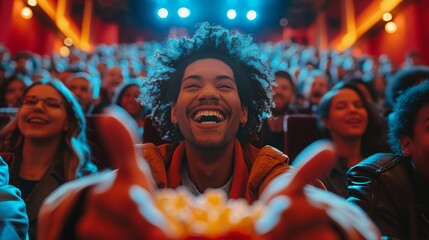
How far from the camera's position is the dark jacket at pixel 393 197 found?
1057 millimetres

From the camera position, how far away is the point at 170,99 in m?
1.24

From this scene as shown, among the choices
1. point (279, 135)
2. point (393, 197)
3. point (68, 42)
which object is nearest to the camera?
point (393, 197)

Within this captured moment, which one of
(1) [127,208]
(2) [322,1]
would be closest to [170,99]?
(1) [127,208]

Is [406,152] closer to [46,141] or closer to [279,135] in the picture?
[279,135]

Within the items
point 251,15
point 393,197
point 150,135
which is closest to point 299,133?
point 150,135

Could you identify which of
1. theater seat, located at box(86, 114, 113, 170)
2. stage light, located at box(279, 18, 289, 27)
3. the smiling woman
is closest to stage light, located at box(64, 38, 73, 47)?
stage light, located at box(279, 18, 289, 27)

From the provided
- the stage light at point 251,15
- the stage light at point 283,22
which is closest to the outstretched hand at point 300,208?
the stage light at point 251,15

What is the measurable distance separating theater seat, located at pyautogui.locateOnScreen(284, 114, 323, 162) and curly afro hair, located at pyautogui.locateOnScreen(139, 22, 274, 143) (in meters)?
0.64

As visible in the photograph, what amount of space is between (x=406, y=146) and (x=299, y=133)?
78cm

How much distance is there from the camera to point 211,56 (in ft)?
3.80

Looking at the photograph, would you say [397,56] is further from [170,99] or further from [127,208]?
[127,208]

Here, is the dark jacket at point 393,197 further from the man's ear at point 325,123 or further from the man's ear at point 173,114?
the man's ear at point 325,123

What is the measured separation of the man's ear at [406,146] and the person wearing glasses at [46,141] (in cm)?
119

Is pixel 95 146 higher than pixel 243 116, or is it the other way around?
pixel 243 116
